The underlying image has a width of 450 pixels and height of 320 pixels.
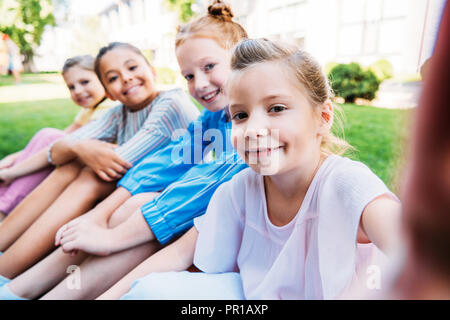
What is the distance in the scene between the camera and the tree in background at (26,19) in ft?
5.76

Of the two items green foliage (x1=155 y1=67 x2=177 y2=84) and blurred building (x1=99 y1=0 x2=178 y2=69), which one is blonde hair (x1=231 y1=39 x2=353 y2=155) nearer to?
blurred building (x1=99 y1=0 x2=178 y2=69)

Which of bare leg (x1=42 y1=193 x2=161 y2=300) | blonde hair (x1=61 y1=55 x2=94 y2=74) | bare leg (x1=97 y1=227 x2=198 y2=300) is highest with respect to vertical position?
blonde hair (x1=61 y1=55 x2=94 y2=74)

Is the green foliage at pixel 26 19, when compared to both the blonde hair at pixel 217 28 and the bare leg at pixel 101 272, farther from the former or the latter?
the bare leg at pixel 101 272

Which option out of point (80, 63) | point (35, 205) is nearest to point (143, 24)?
point (80, 63)

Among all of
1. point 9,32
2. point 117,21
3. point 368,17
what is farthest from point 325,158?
point 368,17

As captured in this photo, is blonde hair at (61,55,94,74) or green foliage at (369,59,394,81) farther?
green foliage at (369,59,394,81)

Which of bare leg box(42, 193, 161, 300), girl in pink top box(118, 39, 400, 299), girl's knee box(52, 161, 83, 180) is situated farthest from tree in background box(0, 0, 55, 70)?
girl in pink top box(118, 39, 400, 299)

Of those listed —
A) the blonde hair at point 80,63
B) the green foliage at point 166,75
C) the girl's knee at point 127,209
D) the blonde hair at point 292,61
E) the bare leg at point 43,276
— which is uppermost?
the blonde hair at point 292,61

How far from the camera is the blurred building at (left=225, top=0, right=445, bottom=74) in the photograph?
1.40m

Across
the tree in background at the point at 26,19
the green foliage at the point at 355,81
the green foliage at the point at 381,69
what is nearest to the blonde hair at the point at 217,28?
the tree in background at the point at 26,19

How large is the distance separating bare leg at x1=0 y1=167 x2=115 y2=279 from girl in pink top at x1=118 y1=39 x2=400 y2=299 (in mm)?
507

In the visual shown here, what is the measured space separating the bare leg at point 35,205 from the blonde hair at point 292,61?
0.82 metres

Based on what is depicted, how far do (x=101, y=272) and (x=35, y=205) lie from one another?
479mm

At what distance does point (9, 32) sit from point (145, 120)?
1.20 metres
